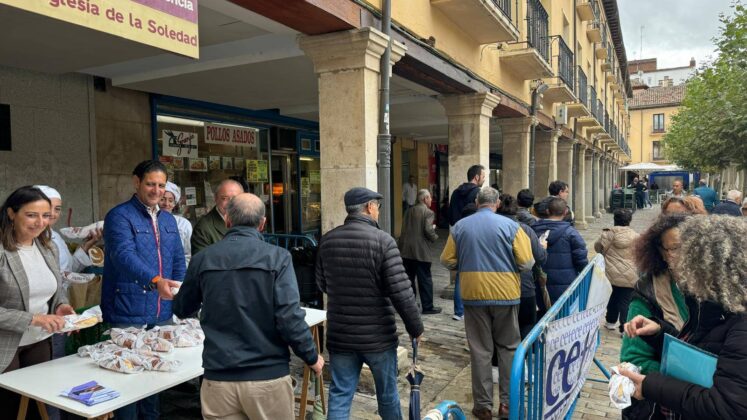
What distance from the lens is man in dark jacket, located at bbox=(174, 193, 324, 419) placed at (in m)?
2.40

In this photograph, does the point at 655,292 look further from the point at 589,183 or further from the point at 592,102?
the point at 589,183

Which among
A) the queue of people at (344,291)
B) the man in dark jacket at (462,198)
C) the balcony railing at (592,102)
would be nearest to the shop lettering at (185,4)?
the queue of people at (344,291)

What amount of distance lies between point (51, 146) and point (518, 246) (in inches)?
232

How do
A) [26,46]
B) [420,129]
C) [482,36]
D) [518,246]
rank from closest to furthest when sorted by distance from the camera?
[518,246] < [26,46] < [482,36] < [420,129]

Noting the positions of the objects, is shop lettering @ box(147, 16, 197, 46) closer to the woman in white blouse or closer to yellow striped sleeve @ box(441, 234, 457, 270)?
the woman in white blouse

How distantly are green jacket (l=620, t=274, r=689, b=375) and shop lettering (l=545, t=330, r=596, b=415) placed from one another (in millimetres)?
402

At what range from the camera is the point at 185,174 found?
856cm

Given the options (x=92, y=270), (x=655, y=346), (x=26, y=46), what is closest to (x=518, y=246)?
(x=655, y=346)

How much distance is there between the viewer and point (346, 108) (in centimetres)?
477

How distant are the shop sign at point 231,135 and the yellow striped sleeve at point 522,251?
6719 millimetres

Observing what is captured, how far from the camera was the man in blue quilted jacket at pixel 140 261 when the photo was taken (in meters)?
3.19

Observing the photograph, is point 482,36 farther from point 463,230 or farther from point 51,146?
point 51,146

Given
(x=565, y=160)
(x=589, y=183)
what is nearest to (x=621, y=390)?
(x=565, y=160)

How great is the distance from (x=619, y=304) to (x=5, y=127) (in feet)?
25.5
